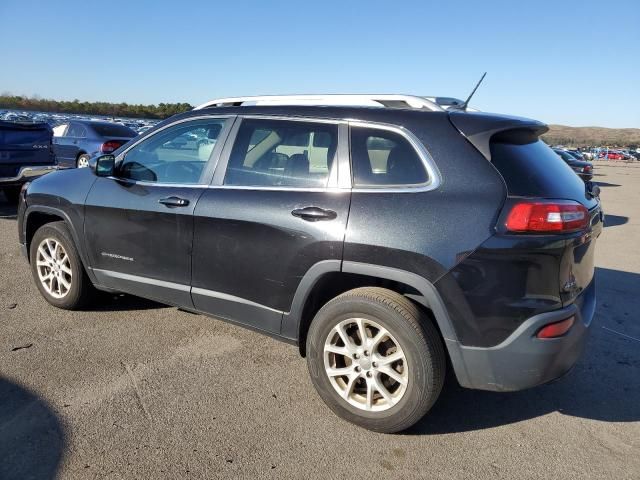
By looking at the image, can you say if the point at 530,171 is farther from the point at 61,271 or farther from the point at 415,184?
the point at 61,271

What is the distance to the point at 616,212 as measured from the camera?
12.9 meters

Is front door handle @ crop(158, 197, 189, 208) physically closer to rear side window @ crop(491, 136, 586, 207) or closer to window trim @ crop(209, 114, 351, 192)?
window trim @ crop(209, 114, 351, 192)

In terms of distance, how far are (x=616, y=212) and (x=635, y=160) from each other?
61.2m

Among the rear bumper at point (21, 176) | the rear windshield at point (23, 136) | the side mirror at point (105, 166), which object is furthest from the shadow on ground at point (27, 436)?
the rear windshield at point (23, 136)

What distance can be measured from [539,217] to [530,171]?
30cm

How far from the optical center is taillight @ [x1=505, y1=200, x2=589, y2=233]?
8.37 ft

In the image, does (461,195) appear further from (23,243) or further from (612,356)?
(23,243)

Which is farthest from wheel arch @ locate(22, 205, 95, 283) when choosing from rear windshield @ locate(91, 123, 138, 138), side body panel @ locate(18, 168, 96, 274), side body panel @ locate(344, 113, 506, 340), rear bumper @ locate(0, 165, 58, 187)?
rear windshield @ locate(91, 123, 138, 138)

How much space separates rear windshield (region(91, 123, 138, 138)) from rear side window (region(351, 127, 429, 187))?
1295 centimetres

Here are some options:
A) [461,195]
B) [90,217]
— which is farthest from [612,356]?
[90,217]

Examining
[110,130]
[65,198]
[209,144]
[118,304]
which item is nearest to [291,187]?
[209,144]

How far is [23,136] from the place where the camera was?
9055 mm

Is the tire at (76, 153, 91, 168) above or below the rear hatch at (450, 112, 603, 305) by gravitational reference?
below

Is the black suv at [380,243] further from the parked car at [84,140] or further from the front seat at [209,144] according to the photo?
the parked car at [84,140]
